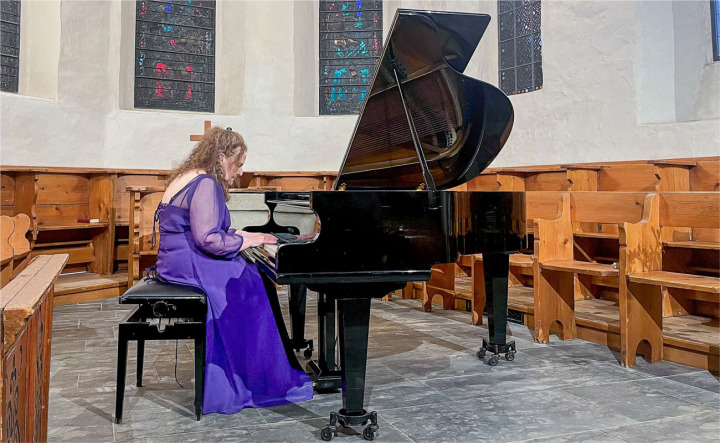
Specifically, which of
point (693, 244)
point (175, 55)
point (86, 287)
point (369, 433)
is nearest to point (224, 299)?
point (369, 433)

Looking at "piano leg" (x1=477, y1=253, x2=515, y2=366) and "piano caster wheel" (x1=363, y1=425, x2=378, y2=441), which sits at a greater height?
"piano leg" (x1=477, y1=253, x2=515, y2=366)

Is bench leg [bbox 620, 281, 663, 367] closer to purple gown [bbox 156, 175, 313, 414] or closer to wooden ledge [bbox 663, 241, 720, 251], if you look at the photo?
wooden ledge [bbox 663, 241, 720, 251]

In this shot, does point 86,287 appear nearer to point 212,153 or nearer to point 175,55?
point 212,153

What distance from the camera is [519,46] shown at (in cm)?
762

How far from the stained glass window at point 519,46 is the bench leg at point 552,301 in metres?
3.92

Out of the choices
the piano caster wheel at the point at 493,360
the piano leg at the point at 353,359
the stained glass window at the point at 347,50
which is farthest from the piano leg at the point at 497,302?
the stained glass window at the point at 347,50

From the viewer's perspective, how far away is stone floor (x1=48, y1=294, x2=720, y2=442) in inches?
97.3

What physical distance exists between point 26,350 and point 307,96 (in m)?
7.77

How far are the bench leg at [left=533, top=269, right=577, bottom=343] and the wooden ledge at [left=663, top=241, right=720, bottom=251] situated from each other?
2.16 feet

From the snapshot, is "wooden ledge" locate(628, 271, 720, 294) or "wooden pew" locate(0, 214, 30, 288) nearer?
"wooden ledge" locate(628, 271, 720, 294)

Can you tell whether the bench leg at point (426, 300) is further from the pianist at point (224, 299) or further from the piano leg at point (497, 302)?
the pianist at point (224, 299)

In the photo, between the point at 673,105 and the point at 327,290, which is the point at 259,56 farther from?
the point at 327,290

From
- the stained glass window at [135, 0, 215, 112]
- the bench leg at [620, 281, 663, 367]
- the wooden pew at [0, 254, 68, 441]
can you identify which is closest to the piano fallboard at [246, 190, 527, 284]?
the wooden pew at [0, 254, 68, 441]

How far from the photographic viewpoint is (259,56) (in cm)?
841
